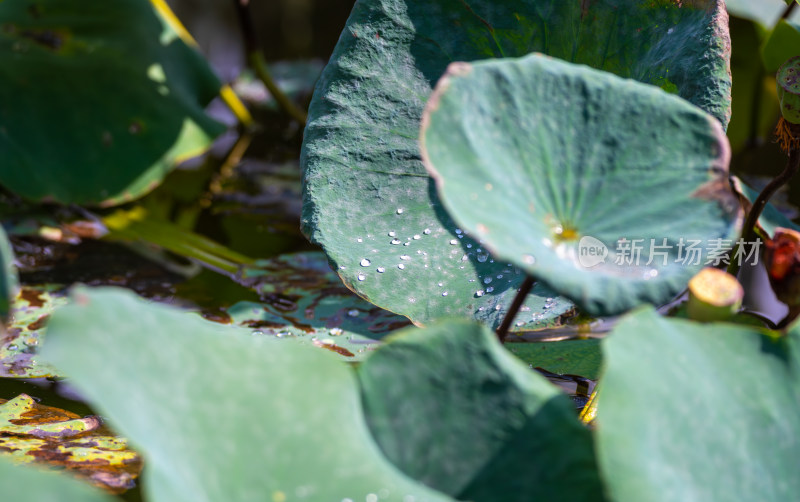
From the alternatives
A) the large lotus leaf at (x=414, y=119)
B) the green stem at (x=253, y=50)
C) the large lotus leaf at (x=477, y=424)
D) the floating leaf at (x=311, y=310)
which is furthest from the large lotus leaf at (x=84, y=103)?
the large lotus leaf at (x=477, y=424)

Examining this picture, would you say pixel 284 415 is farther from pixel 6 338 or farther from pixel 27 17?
pixel 27 17

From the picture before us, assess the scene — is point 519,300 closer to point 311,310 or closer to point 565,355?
point 565,355

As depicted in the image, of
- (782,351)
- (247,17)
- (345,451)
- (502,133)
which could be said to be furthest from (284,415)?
(247,17)

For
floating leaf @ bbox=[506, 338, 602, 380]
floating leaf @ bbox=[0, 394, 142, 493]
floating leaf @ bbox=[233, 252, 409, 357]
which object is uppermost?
floating leaf @ bbox=[0, 394, 142, 493]

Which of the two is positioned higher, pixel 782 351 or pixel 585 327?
pixel 782 351

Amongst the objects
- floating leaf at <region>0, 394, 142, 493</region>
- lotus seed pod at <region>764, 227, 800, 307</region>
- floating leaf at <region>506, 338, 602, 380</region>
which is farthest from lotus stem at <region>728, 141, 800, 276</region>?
floating leaf at <region>0, 394, 142, 493</region>

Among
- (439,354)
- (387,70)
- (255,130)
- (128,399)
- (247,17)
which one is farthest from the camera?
(255,130)

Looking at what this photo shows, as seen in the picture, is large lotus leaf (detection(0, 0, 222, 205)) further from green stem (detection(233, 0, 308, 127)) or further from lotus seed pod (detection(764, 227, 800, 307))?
lotus seed pod (detection(764, 227, 800, 307))
